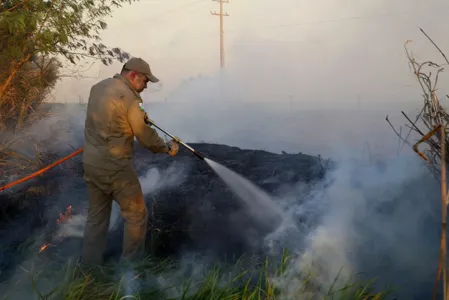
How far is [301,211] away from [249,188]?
3.98ft

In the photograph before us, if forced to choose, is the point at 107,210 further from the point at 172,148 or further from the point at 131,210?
the point at 172,148

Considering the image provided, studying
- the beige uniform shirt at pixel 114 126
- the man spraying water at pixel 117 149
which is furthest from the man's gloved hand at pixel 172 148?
the beige uniform shirt at pixel 114 126

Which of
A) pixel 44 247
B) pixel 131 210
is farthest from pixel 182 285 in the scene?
pixel 44 247

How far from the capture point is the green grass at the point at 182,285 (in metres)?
3.42

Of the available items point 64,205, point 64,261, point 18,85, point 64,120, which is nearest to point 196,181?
point 64,205

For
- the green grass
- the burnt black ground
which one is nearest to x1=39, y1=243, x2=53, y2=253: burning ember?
the burnt black ground

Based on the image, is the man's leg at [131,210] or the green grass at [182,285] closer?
the green grass at [182,285]

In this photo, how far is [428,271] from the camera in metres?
3.94

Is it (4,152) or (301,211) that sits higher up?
(4,152)

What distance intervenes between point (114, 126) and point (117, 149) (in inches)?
8.5

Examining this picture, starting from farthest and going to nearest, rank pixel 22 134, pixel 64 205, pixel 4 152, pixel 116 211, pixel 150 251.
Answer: pixel 22 134, pixel 4 152, pixel 64 205, pixel 116 211, pixel 150 251

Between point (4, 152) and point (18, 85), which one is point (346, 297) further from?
point (18, 85)

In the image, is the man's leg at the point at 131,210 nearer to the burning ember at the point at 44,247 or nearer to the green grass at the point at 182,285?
the green grass at the point at 182,285

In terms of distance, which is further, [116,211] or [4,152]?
[4,152]
